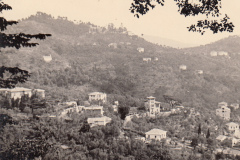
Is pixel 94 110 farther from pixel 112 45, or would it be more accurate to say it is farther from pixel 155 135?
pixel 112 45

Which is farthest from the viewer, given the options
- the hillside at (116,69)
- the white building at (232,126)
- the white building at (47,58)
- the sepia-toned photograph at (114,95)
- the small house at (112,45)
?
the small house at (112,45)

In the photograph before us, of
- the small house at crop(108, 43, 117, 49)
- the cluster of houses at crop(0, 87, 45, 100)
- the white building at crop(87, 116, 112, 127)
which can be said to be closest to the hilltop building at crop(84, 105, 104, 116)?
the white building at crop(87, 116, 112, 127)

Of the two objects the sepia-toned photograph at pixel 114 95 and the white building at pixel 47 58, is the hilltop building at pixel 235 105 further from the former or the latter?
the white building at pixel 47 58

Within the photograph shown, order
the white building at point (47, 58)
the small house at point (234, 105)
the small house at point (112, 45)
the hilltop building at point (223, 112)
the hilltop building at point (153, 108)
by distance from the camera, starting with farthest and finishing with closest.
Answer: the small house at point (112, 45) → the white building at point (47, 58) → the small house at point (234, 105) → the hilltop building at point (223, 112) → the hilltop building at point (153, 108)

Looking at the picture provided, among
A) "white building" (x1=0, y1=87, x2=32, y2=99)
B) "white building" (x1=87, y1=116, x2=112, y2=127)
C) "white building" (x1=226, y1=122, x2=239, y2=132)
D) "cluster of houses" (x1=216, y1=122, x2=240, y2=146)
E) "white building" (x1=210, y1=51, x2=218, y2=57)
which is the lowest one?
"cluster of houses" (x1=216, y1=122, x2=240, y2=146)

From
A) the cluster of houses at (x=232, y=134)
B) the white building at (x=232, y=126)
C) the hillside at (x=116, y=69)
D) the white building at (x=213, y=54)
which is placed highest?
the white building at (x=213, y=54)

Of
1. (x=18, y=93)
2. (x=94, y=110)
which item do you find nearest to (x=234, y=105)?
(x=94, y=110)

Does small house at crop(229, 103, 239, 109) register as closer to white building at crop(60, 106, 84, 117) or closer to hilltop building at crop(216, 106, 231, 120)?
hilltop building at crop(216, 106, 231, 120)

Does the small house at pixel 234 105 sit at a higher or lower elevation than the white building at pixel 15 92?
lower

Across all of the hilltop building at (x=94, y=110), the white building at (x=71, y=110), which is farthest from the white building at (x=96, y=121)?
the white building at (x=71, y=110)
